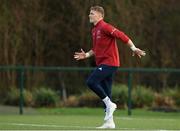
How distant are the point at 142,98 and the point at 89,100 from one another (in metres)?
1.72

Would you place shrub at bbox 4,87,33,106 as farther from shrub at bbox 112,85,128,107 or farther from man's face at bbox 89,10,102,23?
man's face at bbox 89,10,102,23

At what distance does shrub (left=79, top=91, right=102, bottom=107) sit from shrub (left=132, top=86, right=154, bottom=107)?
3.88ft

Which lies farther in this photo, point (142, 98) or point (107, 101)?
point (142, 98)

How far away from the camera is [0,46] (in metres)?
24.4

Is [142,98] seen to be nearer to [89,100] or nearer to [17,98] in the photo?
[89,100]

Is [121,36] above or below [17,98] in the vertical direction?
above

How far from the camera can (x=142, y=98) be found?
22.5m

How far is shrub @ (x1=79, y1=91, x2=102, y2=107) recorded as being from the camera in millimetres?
22312

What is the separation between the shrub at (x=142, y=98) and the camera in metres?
22.5

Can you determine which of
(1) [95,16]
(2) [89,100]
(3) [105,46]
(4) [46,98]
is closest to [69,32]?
(2) [89,100]

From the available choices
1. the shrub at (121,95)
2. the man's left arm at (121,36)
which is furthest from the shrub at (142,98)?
the man's left arm at (121,36)

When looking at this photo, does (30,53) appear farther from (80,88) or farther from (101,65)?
(101,65)

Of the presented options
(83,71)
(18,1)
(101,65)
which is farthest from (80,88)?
(101,65)

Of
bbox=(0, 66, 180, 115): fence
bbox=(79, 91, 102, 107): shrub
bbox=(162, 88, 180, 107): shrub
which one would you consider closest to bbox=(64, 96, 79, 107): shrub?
bbox=(79, 91, 102, 107): shrub
